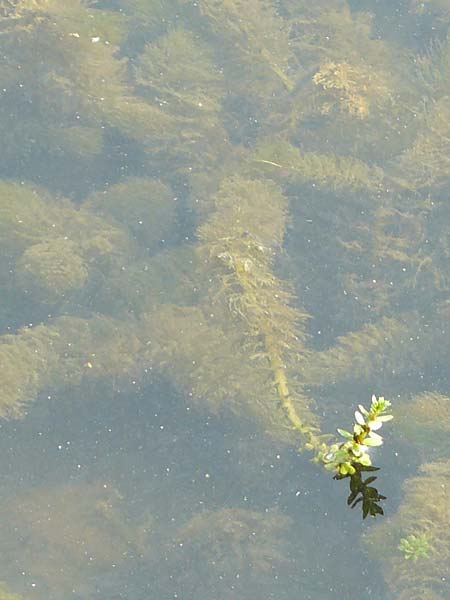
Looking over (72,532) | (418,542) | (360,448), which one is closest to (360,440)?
(360,448)

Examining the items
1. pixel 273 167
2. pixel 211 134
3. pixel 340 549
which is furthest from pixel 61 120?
pixel 340 549

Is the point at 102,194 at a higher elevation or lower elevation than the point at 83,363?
higher

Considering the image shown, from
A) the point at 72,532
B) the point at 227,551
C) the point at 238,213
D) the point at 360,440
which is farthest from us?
the point at 238,213

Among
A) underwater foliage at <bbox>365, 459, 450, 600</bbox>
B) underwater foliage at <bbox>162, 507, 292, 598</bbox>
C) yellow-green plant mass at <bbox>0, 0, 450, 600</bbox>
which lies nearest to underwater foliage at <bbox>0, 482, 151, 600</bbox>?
underwater foliage at <bbox>162, 507, 292, 598</bbox>

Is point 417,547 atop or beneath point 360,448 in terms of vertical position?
beneath

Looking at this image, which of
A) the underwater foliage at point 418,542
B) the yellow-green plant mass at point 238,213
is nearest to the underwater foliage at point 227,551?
the yellow-green plant mass at point 238,213

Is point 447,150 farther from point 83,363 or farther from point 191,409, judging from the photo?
point 83,363

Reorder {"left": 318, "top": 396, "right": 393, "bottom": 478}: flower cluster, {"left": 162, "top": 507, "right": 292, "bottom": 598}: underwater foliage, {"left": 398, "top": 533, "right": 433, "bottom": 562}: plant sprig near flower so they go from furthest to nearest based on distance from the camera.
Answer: {"left": 162, "top": 507, "right": 292, "bottom": 598}: underwater foliage
{"left": 398, "top": 533, "right": 433, "bottom": 562}: plant sprig near flower
{"left": 318, "top": 396, "right": 393, "bottom": 478}: flower cluster

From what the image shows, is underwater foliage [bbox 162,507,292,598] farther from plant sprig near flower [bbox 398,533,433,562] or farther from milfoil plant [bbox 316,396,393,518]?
milfoil plant [bbox 316,396,393,518]

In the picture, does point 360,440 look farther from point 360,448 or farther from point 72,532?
point 72,532
